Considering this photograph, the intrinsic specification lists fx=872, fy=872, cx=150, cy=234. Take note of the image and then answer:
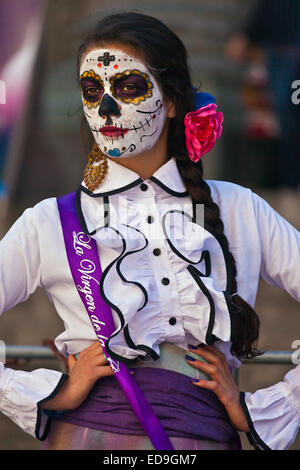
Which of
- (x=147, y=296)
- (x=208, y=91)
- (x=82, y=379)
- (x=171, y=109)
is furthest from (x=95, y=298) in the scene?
(x=208, y=91)

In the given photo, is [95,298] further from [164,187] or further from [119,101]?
[119,101]

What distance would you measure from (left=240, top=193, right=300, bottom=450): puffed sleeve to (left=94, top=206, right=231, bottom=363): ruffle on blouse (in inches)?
11.3

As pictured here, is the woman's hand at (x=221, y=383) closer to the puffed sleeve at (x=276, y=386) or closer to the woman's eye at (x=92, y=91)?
the puffed sleeve at (x=276, y=386)

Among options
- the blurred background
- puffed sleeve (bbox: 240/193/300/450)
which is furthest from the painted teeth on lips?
the blurred background

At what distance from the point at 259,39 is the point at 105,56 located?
906 cm

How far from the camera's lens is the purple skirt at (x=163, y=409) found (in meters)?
3.15

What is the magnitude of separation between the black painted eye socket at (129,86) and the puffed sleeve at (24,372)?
572mm

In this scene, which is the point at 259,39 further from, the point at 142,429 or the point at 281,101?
the point at 142,429

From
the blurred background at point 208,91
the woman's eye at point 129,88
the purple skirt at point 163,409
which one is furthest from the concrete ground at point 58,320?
the woman's eye at point 129,88

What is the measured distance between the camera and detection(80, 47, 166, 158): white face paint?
3289mm

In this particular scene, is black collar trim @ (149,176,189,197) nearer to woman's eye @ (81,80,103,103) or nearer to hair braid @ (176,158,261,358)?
hair braid @ (176,158,261,358)
